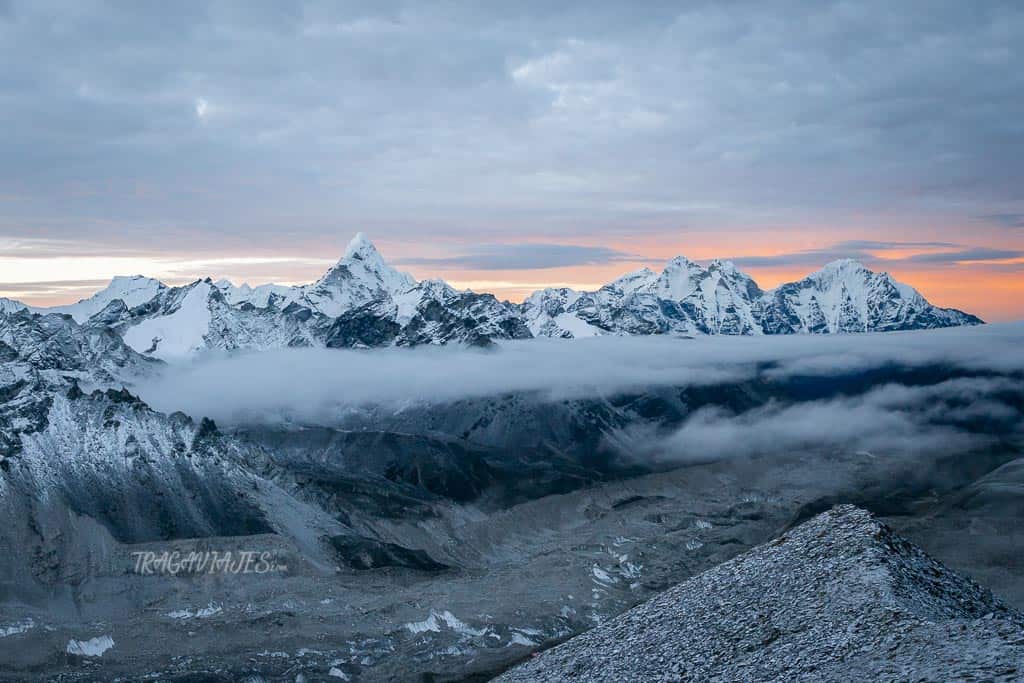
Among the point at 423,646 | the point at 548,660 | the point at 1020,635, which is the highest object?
the point at 1020,635

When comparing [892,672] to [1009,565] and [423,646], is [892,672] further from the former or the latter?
[1009,565]

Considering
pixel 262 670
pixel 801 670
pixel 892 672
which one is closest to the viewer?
pixel 892 672

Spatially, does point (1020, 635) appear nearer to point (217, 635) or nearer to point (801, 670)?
point (801, 670)

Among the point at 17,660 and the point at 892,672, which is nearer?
the point at 892,672

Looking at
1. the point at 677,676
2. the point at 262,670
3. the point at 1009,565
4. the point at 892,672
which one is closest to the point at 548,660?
the point at 677,676

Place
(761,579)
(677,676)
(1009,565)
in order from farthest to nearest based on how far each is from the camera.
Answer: (1009,565), (761,579), (677,676)

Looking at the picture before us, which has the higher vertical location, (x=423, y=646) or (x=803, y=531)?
(x=803, y=531)

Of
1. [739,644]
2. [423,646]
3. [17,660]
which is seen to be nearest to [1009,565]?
[423,646]
